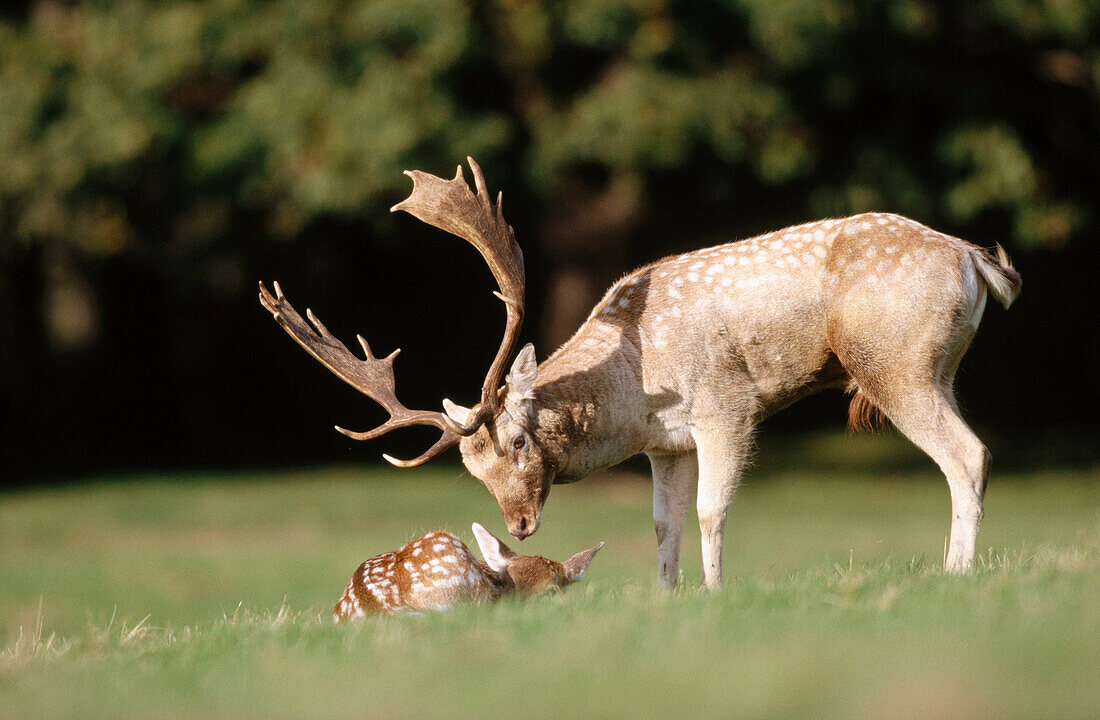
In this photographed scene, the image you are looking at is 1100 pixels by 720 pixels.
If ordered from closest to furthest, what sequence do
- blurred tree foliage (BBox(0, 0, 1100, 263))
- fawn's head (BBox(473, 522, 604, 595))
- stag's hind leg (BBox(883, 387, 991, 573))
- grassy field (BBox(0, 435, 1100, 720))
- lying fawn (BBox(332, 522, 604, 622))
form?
grassy field (BBox(0, 435, 1100, 720)) < lying fawn (BBox(332, 522, 604, 622)) < stag's hind leg (BBox(883, 387, 991, 573)) < fawn's head (BBox(473, 522, 604, 595)) < blurred tree foliage (BBox(0, 0, 1100, 263))

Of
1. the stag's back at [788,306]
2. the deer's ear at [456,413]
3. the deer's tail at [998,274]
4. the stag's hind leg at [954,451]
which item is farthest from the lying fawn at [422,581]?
the deer's tail at [998,274]

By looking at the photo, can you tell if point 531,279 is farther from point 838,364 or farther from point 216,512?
point 838,364

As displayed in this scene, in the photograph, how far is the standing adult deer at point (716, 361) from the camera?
6.88m

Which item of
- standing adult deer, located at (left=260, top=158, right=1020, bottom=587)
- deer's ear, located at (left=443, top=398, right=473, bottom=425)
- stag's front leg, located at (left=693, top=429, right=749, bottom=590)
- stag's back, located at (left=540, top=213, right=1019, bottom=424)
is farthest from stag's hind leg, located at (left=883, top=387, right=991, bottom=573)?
deer's ear, located at (left=443, top=398, right=473, bottom=425)

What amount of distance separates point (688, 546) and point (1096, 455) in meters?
9.56

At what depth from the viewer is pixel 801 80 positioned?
15.2 metres

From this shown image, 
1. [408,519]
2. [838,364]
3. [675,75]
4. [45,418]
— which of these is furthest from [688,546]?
[45,418]

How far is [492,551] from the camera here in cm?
686

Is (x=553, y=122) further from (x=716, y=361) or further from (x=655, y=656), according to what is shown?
(x=655, y=656)

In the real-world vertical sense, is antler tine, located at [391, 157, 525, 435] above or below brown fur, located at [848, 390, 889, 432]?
above

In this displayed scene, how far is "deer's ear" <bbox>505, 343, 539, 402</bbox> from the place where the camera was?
6.94 m

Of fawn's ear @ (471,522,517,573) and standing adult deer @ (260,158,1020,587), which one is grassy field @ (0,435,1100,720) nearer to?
fawn's ear @ (471,522,517,573)

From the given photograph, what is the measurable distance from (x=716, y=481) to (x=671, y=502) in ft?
1.74

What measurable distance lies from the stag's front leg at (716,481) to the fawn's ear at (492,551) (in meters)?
1.04
